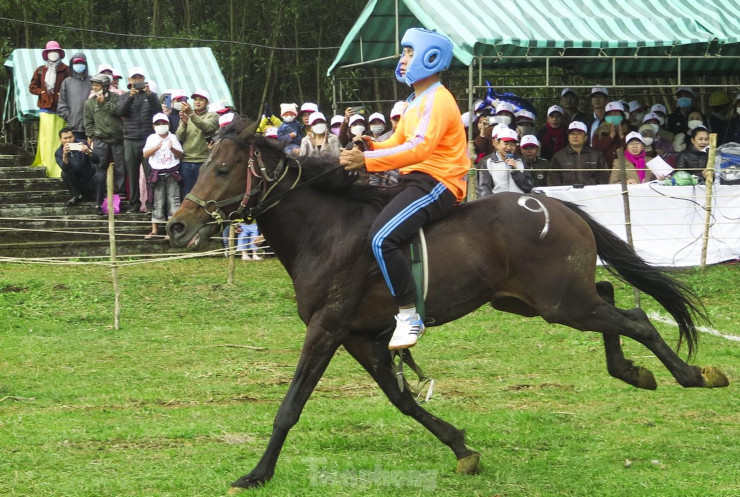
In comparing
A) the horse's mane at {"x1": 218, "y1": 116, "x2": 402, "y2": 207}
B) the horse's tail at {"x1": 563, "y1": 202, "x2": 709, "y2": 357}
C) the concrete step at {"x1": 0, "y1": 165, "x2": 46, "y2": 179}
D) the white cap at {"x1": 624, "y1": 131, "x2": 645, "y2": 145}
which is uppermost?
the white cap at {"x1": 624, "y1": 131, "x2": 645, "y2": 145}

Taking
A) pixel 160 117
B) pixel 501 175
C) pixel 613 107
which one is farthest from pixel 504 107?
pixel 160 117

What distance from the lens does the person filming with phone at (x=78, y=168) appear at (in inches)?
672

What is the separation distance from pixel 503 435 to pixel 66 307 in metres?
7.19

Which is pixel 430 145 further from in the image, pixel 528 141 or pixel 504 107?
pixel 504 107

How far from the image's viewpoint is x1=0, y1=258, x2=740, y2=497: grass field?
255 inches

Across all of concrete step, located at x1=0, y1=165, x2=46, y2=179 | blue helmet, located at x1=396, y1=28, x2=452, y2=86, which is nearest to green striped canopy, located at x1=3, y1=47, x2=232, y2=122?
concrete step, located at x1=0, y1=165, x2=46, y2=179

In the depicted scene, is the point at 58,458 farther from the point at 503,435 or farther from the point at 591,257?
the point at 591,257

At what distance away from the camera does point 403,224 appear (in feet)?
21.2

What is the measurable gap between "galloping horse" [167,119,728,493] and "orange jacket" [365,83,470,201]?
0.28 m

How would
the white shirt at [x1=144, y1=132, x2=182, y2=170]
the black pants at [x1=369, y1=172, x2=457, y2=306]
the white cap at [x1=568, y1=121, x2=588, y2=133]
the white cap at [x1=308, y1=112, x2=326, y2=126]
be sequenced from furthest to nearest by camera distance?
the white shirt at [x1=144, y1=132, x2=182, y2=170] → the white cap at [x1=308, y1=112, x2=326, y2=126] → the white cap at [x1=568, y1=121, x2=588, y2=133] → the black pants at [x1=369, y1=172, x2=457, y2=306]

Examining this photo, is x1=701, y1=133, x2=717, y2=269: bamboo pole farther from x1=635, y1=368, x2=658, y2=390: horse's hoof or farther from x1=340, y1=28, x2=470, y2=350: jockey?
x1=340, y1=28, x2=470, y2=350: jockey

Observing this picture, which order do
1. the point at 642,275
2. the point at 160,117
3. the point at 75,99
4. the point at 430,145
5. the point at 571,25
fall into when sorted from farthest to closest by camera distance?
the point at 75,99
the point at 160,117
the point at 571,25
the point at 642,275
the point at 430,145

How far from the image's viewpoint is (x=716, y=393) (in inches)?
340

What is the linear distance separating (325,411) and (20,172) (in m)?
12.4
